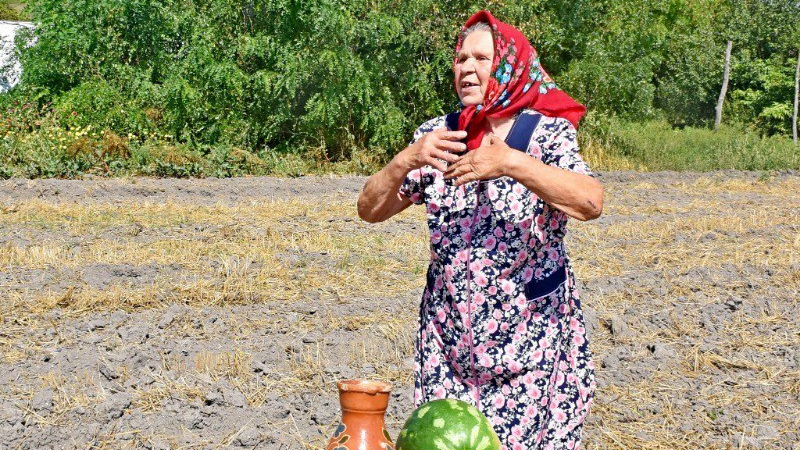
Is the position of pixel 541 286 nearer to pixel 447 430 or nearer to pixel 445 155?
pixel 445 155

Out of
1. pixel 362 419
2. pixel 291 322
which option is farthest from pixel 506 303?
pixel 291 322

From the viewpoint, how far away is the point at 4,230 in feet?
29.4

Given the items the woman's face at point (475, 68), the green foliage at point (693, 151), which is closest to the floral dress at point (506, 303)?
the woman's face at point (475, 68)

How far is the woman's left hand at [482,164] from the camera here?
2.43 m

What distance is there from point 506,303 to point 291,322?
370cm

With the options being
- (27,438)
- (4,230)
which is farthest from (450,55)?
(27,438)

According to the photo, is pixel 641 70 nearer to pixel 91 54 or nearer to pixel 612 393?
pixel 91 54

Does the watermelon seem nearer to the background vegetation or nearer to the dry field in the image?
the dry field

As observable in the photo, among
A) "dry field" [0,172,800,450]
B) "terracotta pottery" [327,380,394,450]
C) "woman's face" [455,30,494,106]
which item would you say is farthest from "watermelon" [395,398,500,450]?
"dry field" [0,172,800,450]

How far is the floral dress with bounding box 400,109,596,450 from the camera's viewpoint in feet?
9.21

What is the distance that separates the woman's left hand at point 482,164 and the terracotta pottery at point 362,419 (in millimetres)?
740

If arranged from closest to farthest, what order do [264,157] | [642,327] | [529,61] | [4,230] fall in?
1. [529,61]
2. [642,327]
3. [4,230]
4. [264,157]

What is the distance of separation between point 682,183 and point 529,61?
1362 cm

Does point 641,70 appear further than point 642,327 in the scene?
Yes
